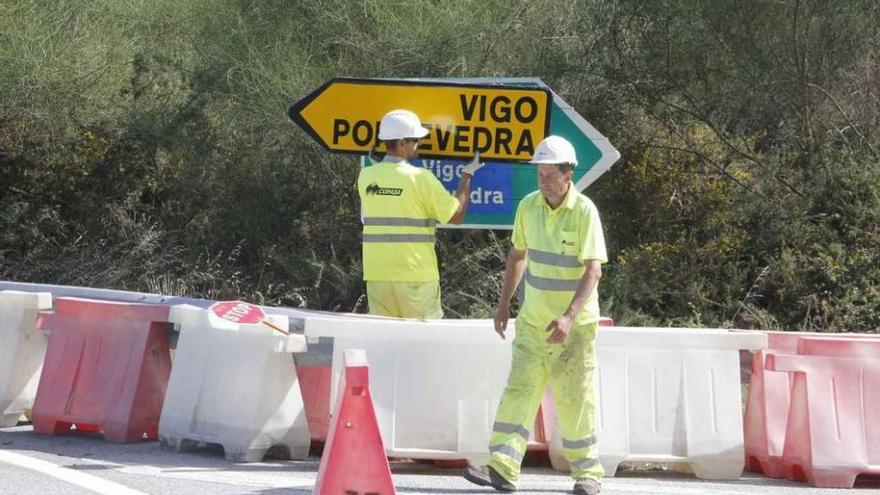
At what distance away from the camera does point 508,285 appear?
748 centimetres

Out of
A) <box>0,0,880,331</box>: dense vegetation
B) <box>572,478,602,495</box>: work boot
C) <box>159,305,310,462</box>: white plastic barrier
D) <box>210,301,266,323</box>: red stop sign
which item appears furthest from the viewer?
<box>0,0,880,331</box>: dense vegetation

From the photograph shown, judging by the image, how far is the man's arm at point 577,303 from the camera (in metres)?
6.95

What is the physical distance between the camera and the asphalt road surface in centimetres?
715

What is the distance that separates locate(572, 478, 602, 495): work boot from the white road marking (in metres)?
2.18

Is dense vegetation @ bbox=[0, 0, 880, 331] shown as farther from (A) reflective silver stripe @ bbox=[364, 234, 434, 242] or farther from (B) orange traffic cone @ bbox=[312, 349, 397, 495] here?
(B) orange traffic cone @ bbox=[312, 349, 397, 495]

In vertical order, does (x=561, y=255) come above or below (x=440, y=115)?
below

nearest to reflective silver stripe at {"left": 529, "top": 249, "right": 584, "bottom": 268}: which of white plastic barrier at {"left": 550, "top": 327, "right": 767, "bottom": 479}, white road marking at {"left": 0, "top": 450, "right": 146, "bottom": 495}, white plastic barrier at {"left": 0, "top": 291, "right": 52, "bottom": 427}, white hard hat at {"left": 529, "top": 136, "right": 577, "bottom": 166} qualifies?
white hard hat at {"left": 529, "top": 136, "right": 577, "bottom": 166}

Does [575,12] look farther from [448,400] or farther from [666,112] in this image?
[448,400]

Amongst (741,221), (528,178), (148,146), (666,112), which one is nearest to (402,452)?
(528,178)

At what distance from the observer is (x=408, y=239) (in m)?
8.71

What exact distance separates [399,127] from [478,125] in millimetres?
559

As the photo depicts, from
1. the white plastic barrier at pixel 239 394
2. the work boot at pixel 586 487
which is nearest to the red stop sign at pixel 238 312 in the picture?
the white plastic barrier at pixel 239 394

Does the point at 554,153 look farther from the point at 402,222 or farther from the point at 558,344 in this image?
the point at 402,222

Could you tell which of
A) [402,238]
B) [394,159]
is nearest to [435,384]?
[402,238]
